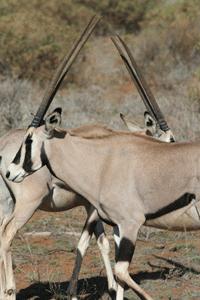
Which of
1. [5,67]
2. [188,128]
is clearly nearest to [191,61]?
[5,67]

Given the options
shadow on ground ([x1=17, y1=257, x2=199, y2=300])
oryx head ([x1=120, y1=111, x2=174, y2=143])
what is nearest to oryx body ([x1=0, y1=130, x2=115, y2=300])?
shadow on ground ([x1=17, y1=257, x2=199, y2=300])

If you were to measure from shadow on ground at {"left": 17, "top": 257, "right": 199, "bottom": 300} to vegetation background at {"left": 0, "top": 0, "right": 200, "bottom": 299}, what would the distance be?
0.13 ft

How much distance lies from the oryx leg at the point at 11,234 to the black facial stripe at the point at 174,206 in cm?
122

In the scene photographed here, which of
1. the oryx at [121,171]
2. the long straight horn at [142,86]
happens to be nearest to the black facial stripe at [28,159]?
the oryx at [121,171]

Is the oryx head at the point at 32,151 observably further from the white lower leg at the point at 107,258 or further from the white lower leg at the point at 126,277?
the white lower leg at the point at 107,258

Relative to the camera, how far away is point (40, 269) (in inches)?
290

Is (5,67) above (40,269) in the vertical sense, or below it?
above

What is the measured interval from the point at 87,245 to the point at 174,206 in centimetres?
145

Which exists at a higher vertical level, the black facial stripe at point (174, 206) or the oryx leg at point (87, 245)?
the black facial stripe at point (174, 206)

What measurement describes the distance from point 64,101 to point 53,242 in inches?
350

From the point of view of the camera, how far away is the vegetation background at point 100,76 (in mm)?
7795

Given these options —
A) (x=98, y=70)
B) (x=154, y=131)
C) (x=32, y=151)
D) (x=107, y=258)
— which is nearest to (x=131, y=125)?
(x=154, y=131)

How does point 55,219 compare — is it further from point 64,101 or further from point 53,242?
point 64,101

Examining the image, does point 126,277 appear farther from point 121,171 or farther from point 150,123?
point 150,123
